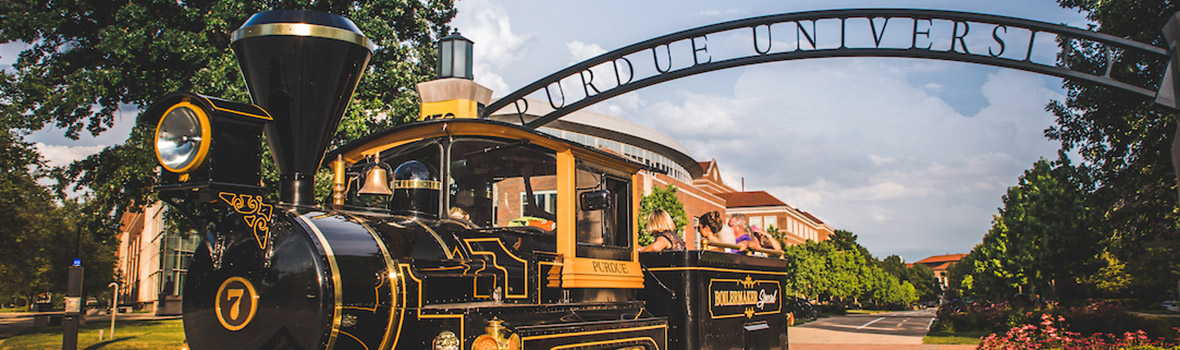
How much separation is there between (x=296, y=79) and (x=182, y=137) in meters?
1.17

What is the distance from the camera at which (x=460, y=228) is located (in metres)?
5.27

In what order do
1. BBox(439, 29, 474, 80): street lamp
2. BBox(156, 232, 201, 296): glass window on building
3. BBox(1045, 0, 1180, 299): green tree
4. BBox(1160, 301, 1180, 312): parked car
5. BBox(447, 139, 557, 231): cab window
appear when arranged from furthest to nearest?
BBox(156, 232, 201, 296): glass window on building
BBox(1160, 301, 1180, 312): parked car
BBox(1045, 0, 1180, 299): green tree
BBox(439, 29, 474, 80): street lamp
BBox(447, 139, 557, 231): cab window

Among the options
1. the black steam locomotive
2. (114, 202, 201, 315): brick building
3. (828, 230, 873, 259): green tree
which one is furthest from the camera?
(828, 230, 873, 259): green tree

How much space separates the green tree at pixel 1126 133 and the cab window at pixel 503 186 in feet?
41.3

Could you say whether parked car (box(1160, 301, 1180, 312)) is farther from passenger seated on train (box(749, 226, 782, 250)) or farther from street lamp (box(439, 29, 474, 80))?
street lamp (box(439, 29, 474, 80))

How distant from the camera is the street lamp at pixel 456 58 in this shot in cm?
874

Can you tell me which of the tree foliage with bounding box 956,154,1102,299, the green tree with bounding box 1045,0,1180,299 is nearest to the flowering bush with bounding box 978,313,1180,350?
the green tree with bounding box 1045,0,1180,299

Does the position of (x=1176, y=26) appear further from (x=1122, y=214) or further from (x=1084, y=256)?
(x=1084, y=256)

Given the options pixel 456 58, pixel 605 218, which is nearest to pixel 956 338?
pixel 456 58

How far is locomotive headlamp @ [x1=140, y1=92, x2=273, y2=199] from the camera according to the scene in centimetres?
420

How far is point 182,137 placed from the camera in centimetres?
433

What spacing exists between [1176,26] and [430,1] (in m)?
11.8

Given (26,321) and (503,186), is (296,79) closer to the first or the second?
(503,186)

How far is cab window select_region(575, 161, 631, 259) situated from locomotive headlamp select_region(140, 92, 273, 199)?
2267 mm
